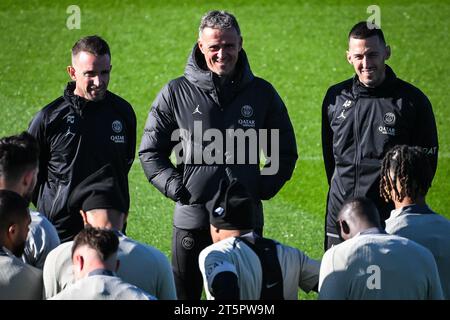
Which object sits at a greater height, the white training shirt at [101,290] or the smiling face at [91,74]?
the smiling face at [91,74]

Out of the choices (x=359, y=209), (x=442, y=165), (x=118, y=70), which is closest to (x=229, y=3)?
(x=118, y=70)

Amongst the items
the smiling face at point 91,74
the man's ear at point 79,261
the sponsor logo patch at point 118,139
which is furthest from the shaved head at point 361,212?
the smiling face at point 91,74

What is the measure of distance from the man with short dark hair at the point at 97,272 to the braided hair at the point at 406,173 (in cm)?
188

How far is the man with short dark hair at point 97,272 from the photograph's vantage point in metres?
4.61

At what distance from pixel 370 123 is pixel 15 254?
2840 millimetres

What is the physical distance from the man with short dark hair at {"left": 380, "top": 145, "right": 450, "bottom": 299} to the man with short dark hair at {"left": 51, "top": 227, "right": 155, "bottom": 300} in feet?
5.70

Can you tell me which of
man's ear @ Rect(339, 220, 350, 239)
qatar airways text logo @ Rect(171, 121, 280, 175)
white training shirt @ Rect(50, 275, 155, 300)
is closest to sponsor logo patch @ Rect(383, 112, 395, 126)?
qatar airways text logo @ Rect(171, 121, 280, 175)

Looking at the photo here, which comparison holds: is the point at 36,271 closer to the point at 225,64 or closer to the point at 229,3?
the point at 225,64

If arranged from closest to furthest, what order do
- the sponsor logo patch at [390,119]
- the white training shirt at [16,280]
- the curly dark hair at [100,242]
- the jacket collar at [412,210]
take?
the curly dark hair at [100,242] < the white training shirt at [16,280] < the jacket collar at [412,210] < the sponsor logo patch at [390,119]

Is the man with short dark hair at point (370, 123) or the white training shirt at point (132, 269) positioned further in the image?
the man with short dark hair at point (370, 123)

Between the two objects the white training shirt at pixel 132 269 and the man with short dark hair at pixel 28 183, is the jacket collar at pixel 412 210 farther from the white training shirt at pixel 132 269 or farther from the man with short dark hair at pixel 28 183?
the man with short dark hair at pixel 28 183

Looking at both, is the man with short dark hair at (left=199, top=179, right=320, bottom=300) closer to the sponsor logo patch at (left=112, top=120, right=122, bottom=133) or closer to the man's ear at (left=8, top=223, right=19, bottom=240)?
the man's ear at (left=8, top=223, right=19, bottom=240)

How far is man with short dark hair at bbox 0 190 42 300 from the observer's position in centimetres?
507

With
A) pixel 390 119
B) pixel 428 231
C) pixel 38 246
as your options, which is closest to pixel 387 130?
pixel 390 119
